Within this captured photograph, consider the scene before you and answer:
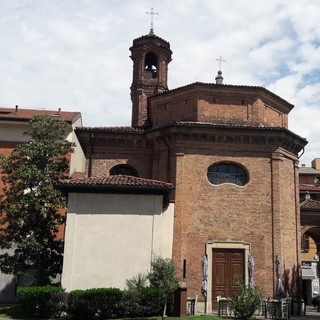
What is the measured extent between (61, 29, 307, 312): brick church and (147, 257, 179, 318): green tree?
1626mm

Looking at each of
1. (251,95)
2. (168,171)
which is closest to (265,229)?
(168,171)

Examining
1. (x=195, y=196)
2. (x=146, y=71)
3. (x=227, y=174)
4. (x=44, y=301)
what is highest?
(x=146, y=71)

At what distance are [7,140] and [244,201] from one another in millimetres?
15579

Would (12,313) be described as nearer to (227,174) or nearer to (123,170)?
(123,170)

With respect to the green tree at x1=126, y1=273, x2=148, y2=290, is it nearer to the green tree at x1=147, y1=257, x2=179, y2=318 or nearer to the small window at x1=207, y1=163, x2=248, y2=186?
the green tree at x1=147, y1=257, x2=179, y2=318

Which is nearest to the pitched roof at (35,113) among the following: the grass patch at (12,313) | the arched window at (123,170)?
the arched window at (123,170)

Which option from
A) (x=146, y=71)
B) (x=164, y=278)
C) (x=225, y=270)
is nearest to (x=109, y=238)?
(x=164, y=278)

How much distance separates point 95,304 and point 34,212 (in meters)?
6.16

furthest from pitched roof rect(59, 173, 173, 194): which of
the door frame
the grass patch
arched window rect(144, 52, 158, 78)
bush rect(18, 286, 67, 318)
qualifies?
arched window rect(144, 52, 158, 78)

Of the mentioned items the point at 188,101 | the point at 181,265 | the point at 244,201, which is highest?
the point at 188,101

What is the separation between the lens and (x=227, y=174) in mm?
21047

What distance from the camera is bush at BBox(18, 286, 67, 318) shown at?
52.4ft

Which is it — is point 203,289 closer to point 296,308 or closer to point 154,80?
point 296,308

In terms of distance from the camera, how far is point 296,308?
19.8m
